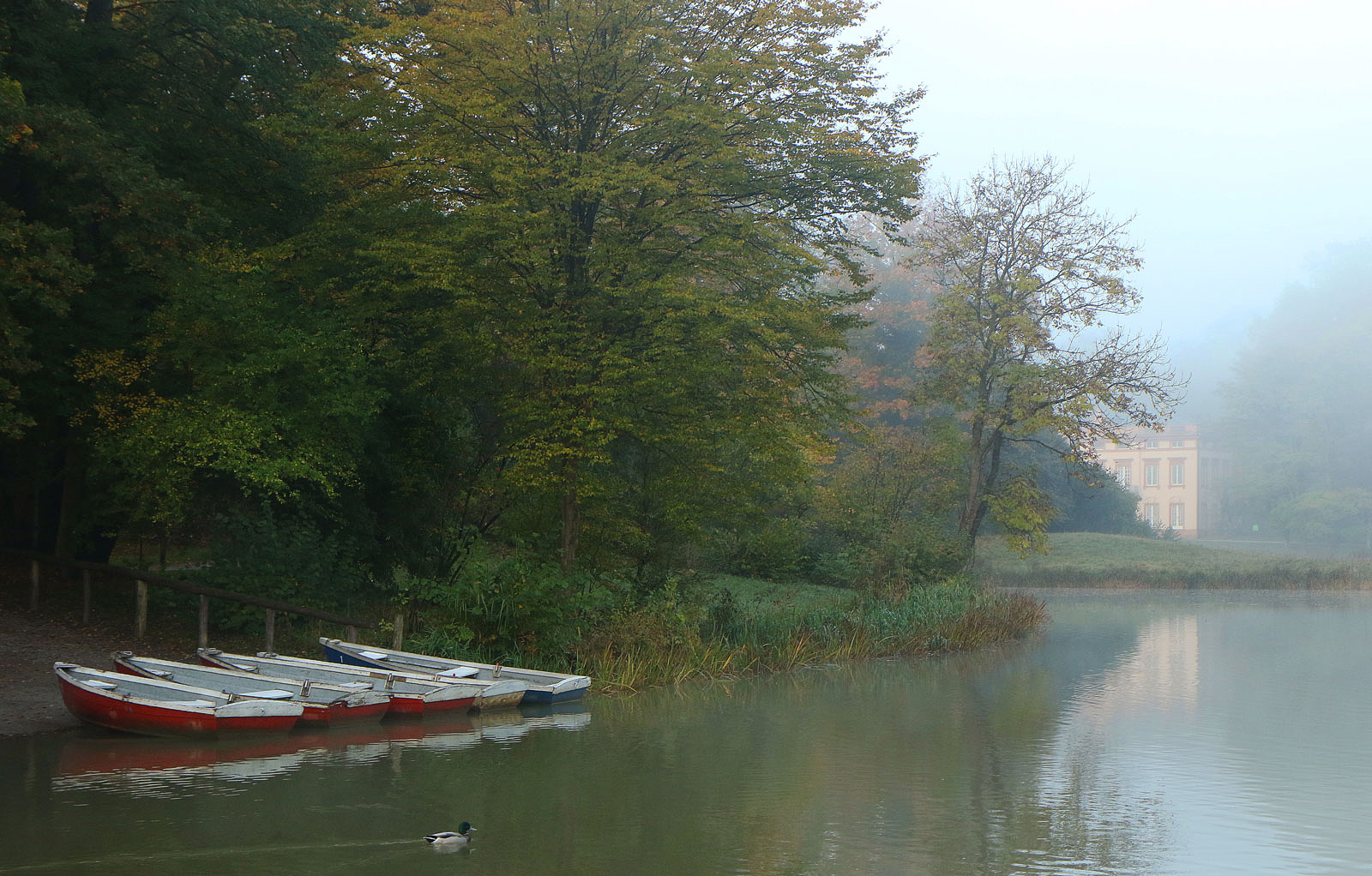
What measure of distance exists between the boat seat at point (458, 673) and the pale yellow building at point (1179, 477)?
72292 mm

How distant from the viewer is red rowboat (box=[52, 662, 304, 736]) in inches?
469

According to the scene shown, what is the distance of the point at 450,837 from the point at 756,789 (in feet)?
11.4

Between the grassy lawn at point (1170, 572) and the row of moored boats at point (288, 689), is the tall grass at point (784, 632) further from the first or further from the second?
the grassy lawn at point (1170, 572)

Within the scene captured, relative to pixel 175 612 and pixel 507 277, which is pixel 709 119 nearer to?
pixel 507 277

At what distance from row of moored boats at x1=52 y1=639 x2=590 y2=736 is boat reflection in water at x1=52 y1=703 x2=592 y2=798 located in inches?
7.5

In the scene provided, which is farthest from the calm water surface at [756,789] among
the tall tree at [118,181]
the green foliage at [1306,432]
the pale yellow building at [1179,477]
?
the pale yellow building at [1179,477]

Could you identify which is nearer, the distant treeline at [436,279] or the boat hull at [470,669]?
the boat hull at [470,669]

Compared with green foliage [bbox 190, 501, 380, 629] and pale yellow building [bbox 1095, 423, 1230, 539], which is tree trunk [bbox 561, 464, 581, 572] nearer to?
green foliage [bbox 190, 501, 380, 629]

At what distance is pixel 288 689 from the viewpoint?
13.2 metres

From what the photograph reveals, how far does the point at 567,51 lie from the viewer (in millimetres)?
17609

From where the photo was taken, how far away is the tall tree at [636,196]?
17281mm

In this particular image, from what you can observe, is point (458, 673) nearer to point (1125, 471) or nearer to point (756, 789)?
point (756, 789)

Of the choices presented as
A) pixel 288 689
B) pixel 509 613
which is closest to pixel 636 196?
pixel 509 613

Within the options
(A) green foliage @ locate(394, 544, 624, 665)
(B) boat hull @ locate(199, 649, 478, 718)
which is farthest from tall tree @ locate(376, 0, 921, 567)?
(B) boat hull @ locate(199, 649, 478, 718)
